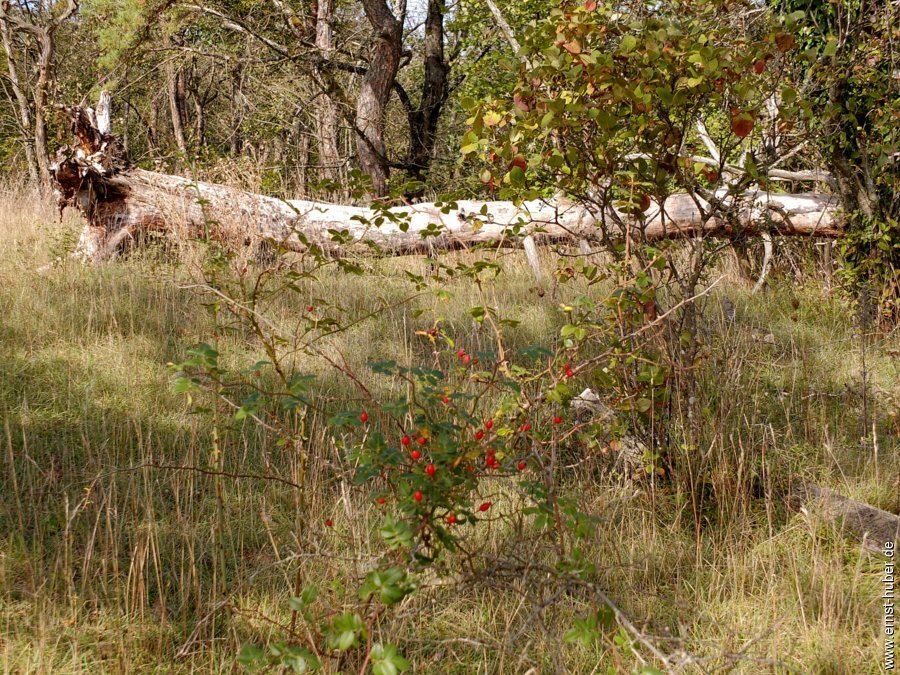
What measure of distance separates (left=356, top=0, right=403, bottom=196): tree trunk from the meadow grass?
5.58 metres

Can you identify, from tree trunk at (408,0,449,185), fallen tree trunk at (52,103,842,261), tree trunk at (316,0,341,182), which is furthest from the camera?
tree trunk at (408,0,449,185)

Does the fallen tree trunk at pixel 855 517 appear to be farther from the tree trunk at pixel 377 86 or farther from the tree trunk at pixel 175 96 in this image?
the tree trunk at pixel 175 96

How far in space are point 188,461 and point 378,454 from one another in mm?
1408

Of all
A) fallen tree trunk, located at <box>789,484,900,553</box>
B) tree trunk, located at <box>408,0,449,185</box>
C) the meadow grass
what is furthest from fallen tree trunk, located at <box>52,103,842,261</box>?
tree trunk, located at <box>408,0,449,185</box>

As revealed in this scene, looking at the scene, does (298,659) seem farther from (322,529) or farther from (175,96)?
(175,96)

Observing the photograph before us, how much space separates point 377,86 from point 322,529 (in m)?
8.26

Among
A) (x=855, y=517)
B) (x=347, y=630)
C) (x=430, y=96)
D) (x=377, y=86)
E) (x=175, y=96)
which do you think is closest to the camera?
(x=347, y=630)

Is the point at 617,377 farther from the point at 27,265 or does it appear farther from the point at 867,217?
the point at 27,265

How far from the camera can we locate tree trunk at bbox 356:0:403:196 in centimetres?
955

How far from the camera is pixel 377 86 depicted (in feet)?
32.6

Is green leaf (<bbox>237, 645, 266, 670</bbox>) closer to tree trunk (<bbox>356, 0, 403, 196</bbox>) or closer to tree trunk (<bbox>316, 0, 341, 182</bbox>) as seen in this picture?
tree trunk (<bbox>356, 0, 403, 196</bbox>)

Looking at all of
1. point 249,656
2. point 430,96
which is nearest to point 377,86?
point 430,96

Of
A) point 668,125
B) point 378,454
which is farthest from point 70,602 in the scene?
point 668,125

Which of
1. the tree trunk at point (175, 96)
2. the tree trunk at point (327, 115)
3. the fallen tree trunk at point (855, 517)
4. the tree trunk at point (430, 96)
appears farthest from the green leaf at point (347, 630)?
the tree trunk at point (175, 96)
